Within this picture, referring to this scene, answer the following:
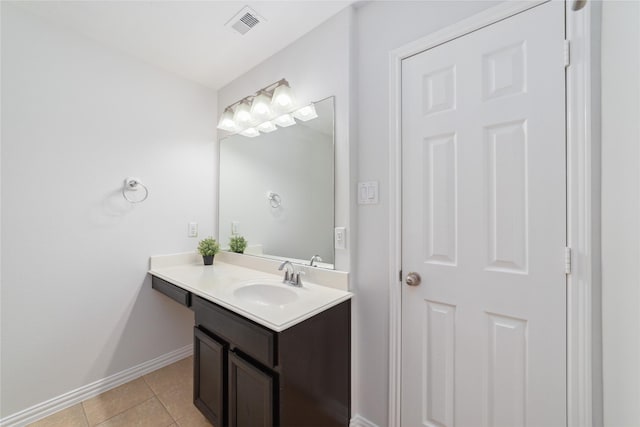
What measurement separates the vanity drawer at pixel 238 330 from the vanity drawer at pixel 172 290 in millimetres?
139

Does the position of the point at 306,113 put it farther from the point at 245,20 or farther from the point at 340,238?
the point at 340,238

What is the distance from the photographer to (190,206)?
226cm

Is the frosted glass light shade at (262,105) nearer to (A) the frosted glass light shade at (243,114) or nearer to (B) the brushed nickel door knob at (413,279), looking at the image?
(A) the frosted glass light shade at (243,114)

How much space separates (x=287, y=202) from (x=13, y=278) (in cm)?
166

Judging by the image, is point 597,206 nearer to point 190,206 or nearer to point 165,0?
point 165,0

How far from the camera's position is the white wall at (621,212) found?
718 mm

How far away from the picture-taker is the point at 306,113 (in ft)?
5.49

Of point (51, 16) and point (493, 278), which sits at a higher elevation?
point (51, 16)

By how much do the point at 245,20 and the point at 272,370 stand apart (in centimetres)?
194

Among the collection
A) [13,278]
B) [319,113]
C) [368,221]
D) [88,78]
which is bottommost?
[13,278]

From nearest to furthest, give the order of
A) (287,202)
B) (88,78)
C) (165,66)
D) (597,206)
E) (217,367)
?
(597,206)
(217,367)
(88,78)
(287,202)
(165,66)

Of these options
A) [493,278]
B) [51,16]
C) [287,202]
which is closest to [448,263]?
[493,278]

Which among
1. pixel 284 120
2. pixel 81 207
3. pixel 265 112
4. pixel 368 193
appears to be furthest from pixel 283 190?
pixel 81 207

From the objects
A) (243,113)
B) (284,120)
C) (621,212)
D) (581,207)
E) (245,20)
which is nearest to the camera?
(621,212)
